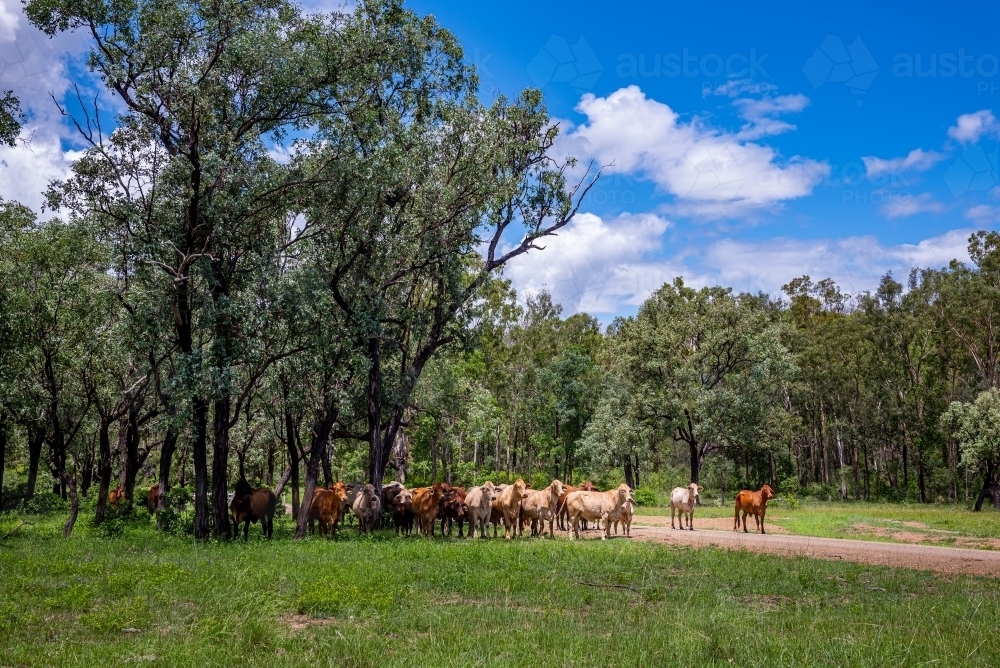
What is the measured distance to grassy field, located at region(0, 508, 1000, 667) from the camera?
26.5 feet

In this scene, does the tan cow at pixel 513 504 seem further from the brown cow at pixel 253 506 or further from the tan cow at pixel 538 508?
the brown cow at pixel 253 506

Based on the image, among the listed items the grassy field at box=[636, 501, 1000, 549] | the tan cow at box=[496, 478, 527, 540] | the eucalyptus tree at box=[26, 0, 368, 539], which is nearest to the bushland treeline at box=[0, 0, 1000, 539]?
the eucalyptus tree at box=[26, 0, 368, 539]

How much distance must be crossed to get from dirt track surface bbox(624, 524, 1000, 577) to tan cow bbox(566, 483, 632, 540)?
1094 mm

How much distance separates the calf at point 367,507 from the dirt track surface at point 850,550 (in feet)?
27.2

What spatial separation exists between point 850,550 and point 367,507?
46.4ft

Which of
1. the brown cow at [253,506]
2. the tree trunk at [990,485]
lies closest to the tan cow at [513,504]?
the brown cow at [253,506]

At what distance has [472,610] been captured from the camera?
10.3 metres

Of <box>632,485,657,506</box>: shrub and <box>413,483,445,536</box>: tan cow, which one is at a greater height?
<box>413,483,445,536</box>: tan cow

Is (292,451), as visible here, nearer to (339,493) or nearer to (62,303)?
(339,493)

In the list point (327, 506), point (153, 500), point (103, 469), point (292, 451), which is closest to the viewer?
point (103, 469)

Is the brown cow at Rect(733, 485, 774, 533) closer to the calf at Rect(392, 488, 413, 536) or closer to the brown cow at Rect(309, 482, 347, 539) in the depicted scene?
the calf at Rect(392, 488, 413, 536)

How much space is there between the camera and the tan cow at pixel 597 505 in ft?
75.9

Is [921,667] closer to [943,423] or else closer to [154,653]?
[154,653]

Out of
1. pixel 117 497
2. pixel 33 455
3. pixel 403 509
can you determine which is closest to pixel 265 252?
pixel 403 509
